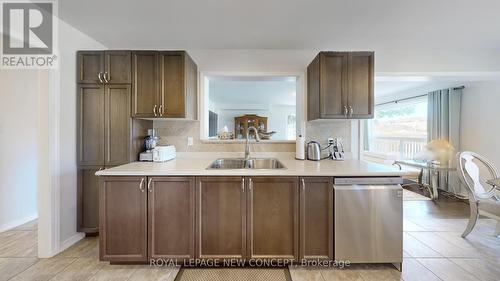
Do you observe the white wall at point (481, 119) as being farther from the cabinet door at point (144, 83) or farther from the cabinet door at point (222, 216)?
the cabinet door at point (144, 83)

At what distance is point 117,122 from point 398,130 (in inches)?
263

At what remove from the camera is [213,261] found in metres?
2.02

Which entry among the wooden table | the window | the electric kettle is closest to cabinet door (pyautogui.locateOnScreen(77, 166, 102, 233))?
the electric kettle

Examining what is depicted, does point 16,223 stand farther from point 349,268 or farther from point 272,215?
point 349,268

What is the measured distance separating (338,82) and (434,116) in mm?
3647

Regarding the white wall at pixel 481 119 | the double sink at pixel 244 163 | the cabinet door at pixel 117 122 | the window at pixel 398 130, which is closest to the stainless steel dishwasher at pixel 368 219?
the double sink at pixel 244 163

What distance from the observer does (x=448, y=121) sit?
4.41 m

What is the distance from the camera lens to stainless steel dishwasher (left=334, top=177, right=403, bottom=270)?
196 centimetres

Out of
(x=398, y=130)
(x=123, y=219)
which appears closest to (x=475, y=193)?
(x=123, y=219)

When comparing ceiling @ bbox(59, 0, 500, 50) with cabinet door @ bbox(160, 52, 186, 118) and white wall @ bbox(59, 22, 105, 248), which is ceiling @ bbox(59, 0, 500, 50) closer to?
white wall @ bbox(59, 22, 105, 248)

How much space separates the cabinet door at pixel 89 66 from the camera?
246 cm

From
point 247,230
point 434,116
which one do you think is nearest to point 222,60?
point 247,230

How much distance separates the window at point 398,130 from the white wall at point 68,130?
6435 mm

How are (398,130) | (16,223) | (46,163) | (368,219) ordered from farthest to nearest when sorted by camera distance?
(398,130)
(16,223)
(46,163)
(368,219)
